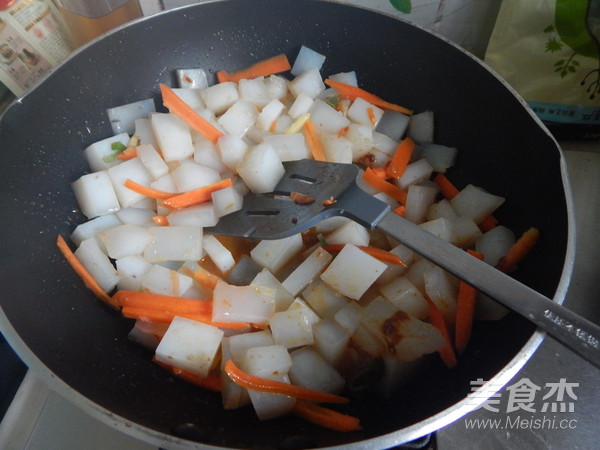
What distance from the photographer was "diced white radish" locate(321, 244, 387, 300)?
2.89ft

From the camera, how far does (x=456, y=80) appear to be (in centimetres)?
106

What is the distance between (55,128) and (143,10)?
446mm

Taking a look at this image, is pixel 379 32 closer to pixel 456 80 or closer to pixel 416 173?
pixel 456 80

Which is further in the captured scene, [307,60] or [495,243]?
[307,60]

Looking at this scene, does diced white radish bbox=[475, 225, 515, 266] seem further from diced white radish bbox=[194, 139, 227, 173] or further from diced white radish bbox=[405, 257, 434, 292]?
diced white radish bbox=[194, 139, 227, 173]

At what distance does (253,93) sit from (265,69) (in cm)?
10

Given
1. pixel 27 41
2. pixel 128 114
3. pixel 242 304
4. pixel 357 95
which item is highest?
pixel 27 41

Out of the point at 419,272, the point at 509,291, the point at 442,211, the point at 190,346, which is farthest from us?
the point at 442,211

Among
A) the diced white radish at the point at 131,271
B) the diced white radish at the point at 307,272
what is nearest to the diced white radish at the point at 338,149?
the diced white radish at the point at 307,272

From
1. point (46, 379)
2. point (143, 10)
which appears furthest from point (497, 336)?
point (143, 10)

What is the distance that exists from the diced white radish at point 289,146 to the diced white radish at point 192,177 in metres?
0.15

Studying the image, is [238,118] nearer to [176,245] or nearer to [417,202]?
[176,245]

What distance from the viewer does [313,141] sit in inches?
42.4

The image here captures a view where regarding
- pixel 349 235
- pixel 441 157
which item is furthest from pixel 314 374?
pixel 441 157
